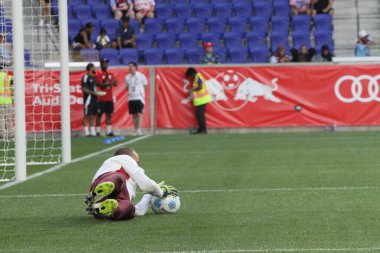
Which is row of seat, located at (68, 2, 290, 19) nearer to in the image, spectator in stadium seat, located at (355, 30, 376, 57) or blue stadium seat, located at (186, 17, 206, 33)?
blue stadium seat, located at (186, 17, 206, 33)

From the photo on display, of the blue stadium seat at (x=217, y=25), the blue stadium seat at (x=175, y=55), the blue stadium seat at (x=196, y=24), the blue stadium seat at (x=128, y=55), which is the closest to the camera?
the blue stadium seat at (x=175, y=55)

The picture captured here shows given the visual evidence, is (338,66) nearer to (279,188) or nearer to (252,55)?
(252,55)

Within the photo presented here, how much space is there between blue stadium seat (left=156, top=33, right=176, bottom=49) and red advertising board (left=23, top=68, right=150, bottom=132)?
456cm

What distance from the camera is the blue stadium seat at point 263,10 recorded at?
106 feet

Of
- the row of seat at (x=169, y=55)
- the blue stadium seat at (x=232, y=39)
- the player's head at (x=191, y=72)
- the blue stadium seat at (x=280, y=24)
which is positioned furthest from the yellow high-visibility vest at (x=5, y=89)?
the blue stadium seat at (x=280, y=24)

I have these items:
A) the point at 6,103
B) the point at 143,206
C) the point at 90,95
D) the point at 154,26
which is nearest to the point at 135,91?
the point at 90,95

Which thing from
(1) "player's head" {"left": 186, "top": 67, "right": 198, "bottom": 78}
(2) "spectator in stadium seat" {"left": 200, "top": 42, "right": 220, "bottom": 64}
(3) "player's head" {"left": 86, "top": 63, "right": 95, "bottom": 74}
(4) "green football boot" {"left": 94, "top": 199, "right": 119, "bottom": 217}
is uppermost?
(2) "spectator in stadium seat" {"left": 200, "top": 42, "right": 220, "bottom": 64}

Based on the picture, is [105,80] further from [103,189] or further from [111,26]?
[103,189]

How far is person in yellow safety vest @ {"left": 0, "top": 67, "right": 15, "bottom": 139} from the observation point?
17844 mm

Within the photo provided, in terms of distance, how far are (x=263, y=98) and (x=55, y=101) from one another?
5584 millimetres

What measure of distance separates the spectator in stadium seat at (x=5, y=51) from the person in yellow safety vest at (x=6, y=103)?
0.94 m

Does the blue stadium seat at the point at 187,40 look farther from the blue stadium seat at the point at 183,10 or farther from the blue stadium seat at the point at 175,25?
the blue stadium seat at the point at 183,10

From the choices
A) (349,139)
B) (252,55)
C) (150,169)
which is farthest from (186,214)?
(252,55)

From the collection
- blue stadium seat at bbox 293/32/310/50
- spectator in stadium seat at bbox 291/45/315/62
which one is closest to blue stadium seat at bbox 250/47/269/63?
blue stadium seat at bbox 293/32/310/50
